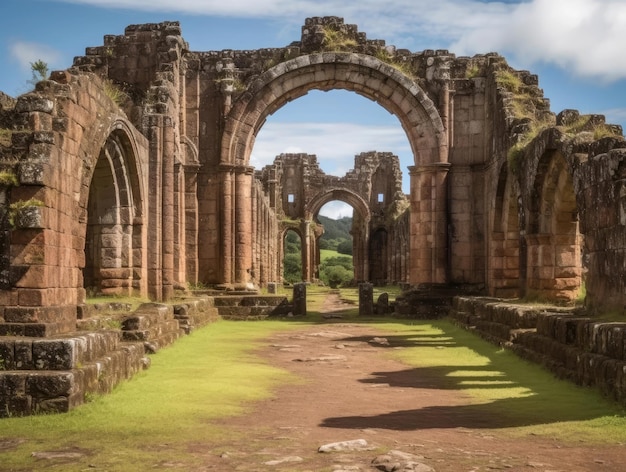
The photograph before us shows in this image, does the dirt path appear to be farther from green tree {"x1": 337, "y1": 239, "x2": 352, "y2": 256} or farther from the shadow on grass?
green tree {"x1": 337, "y1": 239, "x2": 352, "y2": 256}

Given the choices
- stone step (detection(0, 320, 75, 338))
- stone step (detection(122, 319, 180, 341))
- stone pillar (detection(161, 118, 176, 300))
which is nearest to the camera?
stone step (detection(0, 320, 75, 338))

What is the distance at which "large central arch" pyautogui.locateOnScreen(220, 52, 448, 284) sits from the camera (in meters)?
18.9

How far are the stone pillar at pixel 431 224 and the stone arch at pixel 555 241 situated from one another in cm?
542

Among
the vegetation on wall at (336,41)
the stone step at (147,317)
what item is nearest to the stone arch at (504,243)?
the vegetation on wall at (336,41)

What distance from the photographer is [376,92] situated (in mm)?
19188

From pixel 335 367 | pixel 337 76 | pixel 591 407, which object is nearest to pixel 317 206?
pixel 337 76

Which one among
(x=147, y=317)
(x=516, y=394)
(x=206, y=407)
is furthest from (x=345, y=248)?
(x=206, y=407)

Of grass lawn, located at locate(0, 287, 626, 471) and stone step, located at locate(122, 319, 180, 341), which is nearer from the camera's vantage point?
grass lawn, located at locate(0, 287, 626, 471)

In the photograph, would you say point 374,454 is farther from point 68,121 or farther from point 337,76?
point 337,76

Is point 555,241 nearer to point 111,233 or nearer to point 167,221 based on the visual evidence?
point 167,221

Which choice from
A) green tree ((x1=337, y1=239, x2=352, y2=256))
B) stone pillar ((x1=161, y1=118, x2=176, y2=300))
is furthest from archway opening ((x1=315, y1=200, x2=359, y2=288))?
stone pillar ((x1=161, y1=118, x2=176, y2=300))

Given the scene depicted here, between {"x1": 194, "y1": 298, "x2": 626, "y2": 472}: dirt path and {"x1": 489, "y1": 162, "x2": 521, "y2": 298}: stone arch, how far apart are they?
889 centimetres

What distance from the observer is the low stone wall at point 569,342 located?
6562mm

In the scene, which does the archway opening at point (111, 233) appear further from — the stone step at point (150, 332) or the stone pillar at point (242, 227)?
the stone pillar at point (242, 227)
